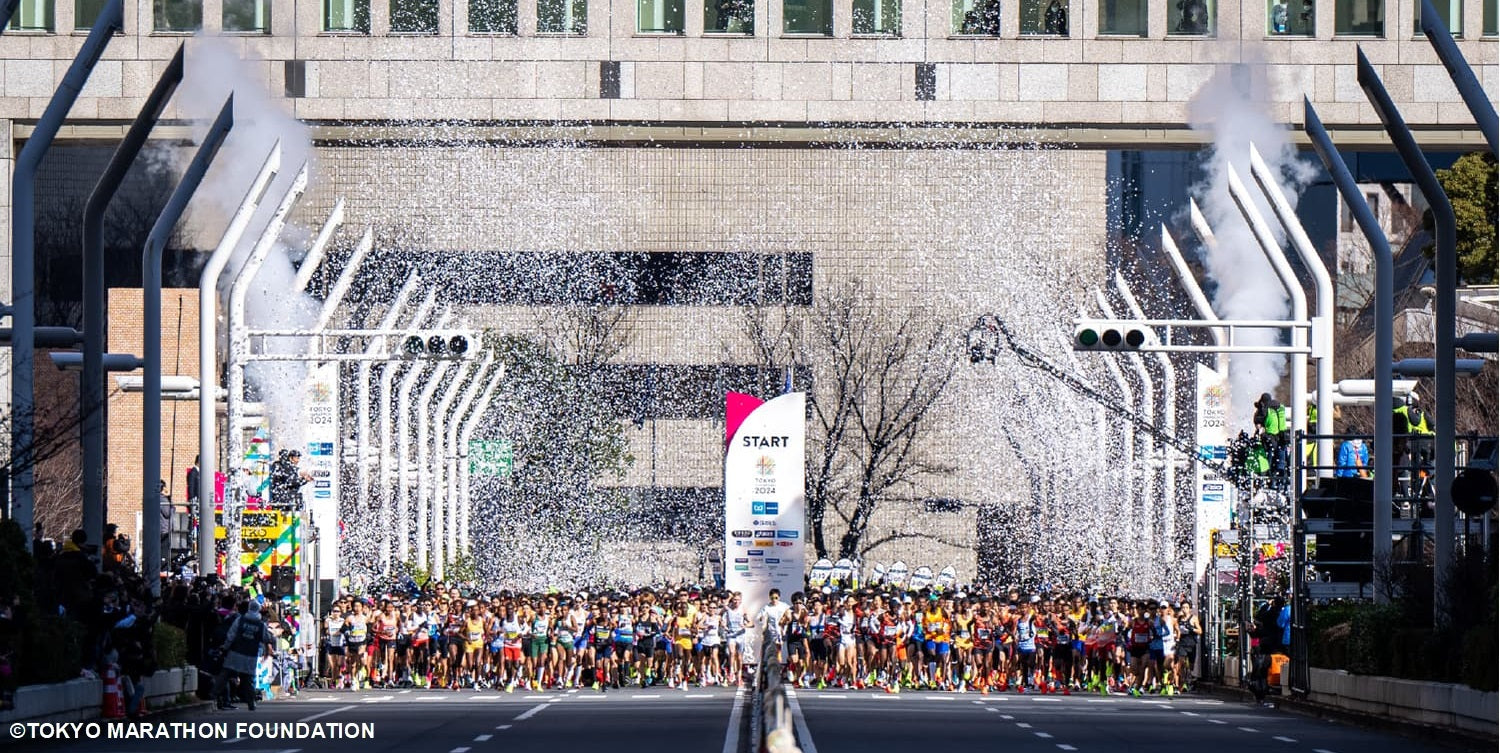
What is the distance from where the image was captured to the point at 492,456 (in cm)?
8212

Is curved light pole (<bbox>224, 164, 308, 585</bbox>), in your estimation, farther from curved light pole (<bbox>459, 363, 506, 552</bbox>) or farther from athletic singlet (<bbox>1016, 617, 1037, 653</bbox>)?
curved light pole (<bbox>459, 363, 506, 552</bbox>)

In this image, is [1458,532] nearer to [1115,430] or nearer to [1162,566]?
[1162,566]

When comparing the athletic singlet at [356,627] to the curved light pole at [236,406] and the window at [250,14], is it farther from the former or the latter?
the window at [250,14]

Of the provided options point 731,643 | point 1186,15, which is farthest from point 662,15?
point 731,643

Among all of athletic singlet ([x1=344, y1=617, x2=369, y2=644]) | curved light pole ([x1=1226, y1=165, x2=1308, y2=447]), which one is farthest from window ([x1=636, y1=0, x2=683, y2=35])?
curved light pole ([x1=1226, y1=165, x2=1308, y2=447])

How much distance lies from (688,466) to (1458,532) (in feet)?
156

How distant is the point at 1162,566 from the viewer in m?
61.2

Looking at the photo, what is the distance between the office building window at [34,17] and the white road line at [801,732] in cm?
3582

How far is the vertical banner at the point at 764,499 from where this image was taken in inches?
1956

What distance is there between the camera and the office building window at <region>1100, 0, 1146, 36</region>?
67.8 meters

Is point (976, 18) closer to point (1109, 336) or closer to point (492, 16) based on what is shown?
point (492, 16)

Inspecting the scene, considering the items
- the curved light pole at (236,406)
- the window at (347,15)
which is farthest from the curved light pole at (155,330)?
the window at (347,15)

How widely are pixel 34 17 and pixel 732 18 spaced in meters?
15.9

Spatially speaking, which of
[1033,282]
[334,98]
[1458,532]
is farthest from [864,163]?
[1458,532]
